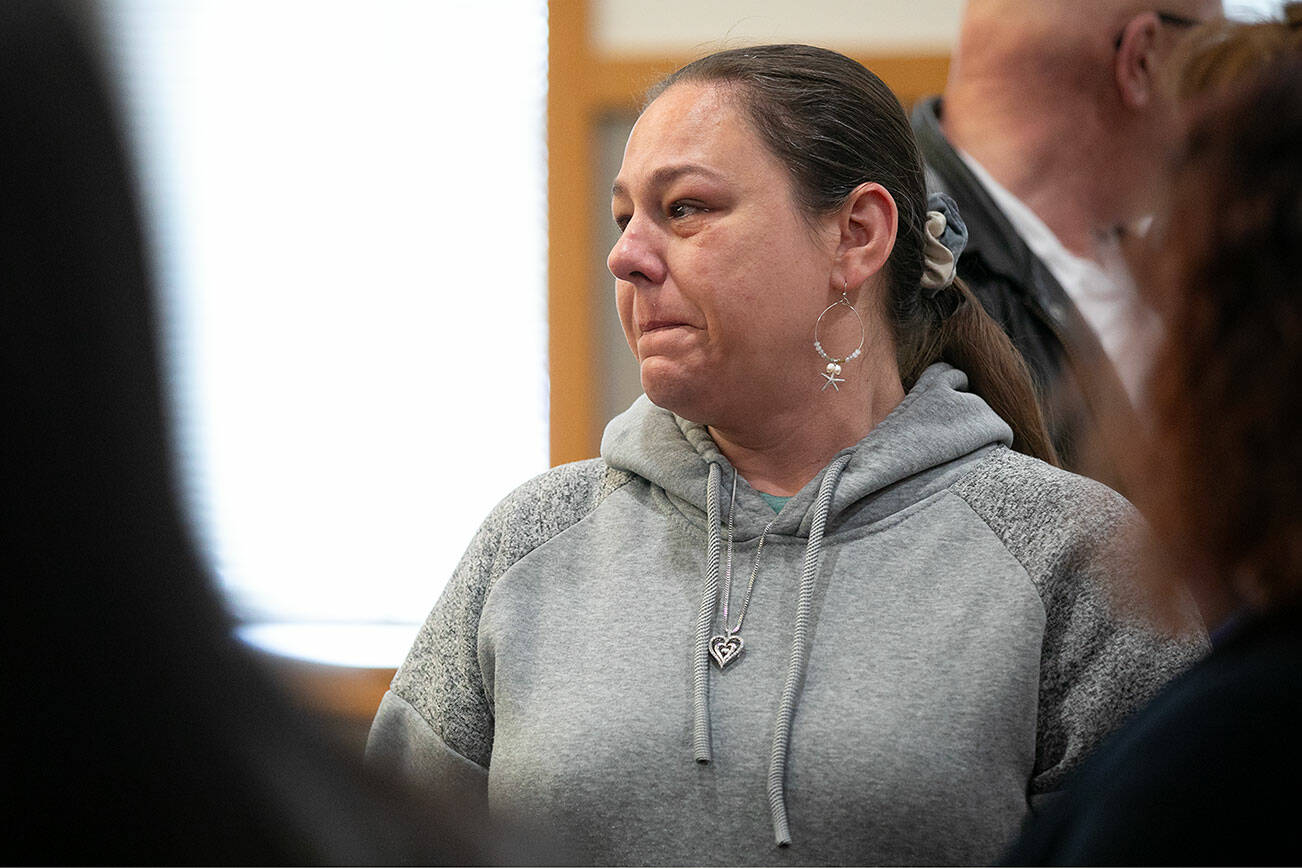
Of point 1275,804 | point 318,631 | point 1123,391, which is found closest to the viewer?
point 1275,804

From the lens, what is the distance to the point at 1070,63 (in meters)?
1.93

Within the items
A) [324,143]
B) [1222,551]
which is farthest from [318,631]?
[1222,551]

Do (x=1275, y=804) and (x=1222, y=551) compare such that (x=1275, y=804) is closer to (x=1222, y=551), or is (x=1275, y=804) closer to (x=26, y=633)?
(x=1222, y=551)

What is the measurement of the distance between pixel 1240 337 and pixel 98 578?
0.61 meters

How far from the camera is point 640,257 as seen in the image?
1417 mm

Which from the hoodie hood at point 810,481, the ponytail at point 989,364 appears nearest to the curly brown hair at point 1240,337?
the hoodie hood at point 810,481

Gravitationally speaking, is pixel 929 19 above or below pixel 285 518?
above

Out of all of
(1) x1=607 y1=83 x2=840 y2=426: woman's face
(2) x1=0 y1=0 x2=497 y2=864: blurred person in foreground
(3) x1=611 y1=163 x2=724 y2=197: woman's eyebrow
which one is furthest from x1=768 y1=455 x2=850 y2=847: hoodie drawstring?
(2) x1=0 y1=0 x2=497 y2=864: blurred person in foreground

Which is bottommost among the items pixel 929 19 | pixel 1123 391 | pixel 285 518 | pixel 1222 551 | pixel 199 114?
pixel 285 518

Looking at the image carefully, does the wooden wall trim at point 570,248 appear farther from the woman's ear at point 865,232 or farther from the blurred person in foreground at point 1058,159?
the woman's ear at point 865,232

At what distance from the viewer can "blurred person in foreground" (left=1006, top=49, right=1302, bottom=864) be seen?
0.67 meters

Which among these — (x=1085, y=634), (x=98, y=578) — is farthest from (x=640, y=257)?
(x=98, y=578)

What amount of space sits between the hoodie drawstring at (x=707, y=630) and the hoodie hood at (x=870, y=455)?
20 mm

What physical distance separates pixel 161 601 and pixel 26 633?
5 cm
